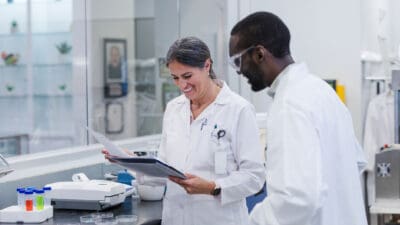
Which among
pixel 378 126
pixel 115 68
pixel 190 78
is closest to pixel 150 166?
pixel 190 78

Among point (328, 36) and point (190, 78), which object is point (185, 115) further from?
point (328, 36)

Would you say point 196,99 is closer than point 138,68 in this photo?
Yes

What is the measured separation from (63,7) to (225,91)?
9.72 ft

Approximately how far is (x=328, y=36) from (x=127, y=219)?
303 cm

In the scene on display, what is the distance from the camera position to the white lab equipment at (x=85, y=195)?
2.37m

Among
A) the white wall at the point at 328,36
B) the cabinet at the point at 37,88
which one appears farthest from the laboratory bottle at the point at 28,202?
the white wall at the point at 328,36

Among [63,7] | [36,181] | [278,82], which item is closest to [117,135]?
[63,7]

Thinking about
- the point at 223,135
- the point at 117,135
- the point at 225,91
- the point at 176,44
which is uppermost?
the point at 176,44

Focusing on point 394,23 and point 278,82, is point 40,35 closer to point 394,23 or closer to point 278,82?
point 394,23

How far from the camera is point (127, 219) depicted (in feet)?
7.32

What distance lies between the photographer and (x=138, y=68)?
5.40 metres

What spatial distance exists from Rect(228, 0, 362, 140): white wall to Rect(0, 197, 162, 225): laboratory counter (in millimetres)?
2546

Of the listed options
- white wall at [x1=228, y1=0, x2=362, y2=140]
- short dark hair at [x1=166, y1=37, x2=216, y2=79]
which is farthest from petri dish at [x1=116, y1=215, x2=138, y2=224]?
white wall at [x1=228, y1=0, x2=362, y2=140]

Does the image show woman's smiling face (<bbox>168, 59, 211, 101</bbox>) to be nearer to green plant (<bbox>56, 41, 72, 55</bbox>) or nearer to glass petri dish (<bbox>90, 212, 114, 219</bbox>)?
glass petri dish (<bbox>90, 212, 114, 219</bbox>)
